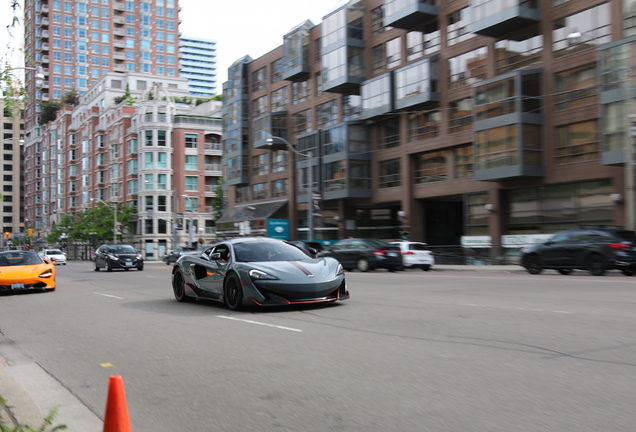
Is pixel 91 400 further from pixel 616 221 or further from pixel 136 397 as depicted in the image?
pixel 616 221

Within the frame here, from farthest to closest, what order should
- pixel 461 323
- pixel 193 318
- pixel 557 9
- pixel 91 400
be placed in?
pixel 557 9 < pixel 193 318 < pixel 461 323 < pixel 91 400

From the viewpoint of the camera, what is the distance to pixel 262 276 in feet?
35.3

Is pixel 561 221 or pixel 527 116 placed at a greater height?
pixel 527 116

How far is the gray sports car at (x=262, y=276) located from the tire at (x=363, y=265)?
15.1 metres

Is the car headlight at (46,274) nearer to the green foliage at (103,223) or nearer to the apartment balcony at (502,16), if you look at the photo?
the apartment balcony at (502,16)

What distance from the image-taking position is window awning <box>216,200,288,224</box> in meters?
55.6

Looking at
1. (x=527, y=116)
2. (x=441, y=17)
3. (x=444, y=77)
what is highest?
(x=441, y=17)

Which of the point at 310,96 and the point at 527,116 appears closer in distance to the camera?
the point at 527,116

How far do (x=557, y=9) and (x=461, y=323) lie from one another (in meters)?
28.7

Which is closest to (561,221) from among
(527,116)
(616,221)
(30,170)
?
(616,221)

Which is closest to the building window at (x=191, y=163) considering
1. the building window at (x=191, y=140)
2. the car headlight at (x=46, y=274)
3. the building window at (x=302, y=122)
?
the building window at (x=191, y=140)

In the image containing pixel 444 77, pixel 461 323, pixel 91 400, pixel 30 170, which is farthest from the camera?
pixel 30 170

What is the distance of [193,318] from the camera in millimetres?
10570

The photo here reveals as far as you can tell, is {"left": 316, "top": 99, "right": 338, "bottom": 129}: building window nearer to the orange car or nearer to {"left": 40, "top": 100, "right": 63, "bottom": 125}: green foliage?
the orange car
